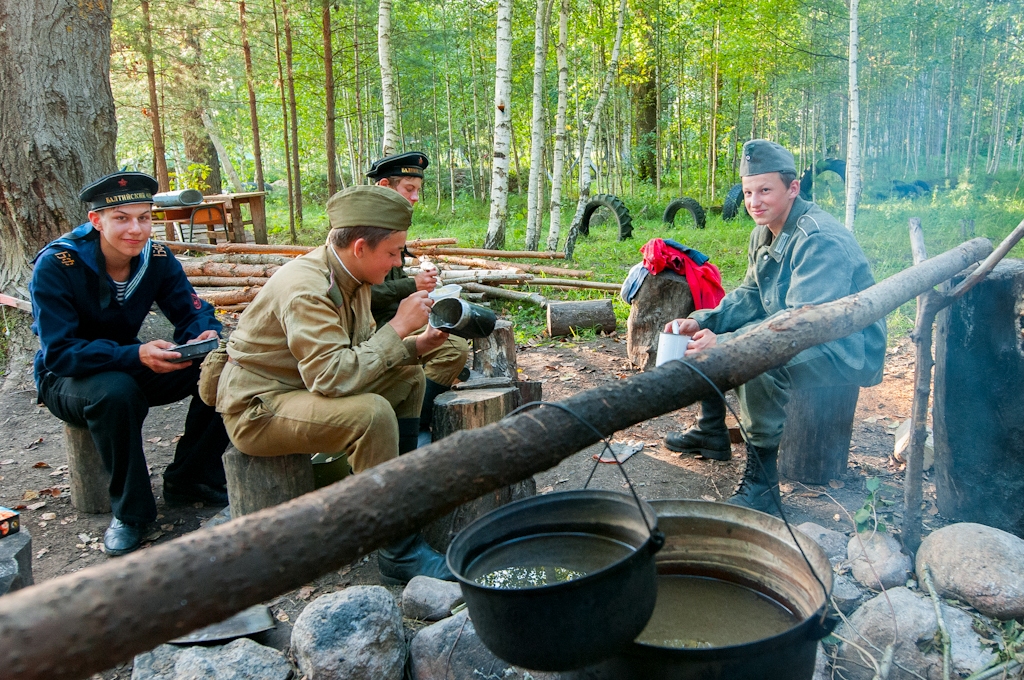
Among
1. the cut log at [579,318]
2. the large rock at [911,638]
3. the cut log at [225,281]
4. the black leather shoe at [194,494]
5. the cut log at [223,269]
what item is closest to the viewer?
the large rock at [911,638]

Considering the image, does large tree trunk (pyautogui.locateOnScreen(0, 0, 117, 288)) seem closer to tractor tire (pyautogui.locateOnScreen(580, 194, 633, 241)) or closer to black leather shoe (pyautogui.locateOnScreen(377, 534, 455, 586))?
black leather shoe (pyautogui.locateOnScreen(377, 534, 455, 586))

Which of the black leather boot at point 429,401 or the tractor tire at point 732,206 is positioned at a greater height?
the tractor tire at point 732,206

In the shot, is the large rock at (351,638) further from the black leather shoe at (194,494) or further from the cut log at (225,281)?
the cut log at (225,281)

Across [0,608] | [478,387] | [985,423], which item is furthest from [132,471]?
Result: [985,423]

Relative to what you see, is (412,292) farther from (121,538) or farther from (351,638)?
(351,638)

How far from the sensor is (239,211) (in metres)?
13.8

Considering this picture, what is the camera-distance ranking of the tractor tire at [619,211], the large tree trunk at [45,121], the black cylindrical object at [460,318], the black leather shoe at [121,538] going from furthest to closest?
1. the tractor tire at [619,211]
2. the large tree trunk at [45,121]
3. the black leather shoe at [121,538]
4. the black cylindrical object at [460,318]

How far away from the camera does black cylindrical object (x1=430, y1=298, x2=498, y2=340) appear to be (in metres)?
3.25

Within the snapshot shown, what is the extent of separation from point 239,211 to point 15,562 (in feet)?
39.2

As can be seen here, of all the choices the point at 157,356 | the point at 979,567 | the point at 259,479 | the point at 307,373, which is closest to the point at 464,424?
the point at 307,373

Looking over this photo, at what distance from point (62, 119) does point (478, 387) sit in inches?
173

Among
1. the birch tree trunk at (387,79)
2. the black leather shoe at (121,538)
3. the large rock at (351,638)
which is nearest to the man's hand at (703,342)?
the large rock at (351,638)

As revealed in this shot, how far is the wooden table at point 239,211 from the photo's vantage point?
43.8 ft

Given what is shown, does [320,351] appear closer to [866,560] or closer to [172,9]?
[866,560]
